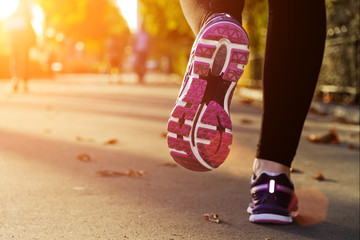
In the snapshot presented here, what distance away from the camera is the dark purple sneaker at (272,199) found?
2.11m

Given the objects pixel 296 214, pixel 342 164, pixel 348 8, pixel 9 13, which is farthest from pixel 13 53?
pixel 296 214

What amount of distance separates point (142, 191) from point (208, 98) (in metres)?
1.05

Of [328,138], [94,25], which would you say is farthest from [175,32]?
[94,25]

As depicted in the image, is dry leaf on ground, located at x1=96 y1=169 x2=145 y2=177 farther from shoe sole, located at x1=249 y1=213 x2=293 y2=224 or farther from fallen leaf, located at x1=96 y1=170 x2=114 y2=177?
shoe sole, located at x1=249 y1=213 x2=293 y2=224

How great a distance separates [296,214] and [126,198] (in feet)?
2.56

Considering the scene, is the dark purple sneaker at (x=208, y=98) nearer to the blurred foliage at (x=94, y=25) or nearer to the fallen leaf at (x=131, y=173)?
the fallen leaf at (x=131, y=173)

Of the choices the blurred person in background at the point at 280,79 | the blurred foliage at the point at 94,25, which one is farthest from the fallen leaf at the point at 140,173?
the blurred foliage at the point at 94,25

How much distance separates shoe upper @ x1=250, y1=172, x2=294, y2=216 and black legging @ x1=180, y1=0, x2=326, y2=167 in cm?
7

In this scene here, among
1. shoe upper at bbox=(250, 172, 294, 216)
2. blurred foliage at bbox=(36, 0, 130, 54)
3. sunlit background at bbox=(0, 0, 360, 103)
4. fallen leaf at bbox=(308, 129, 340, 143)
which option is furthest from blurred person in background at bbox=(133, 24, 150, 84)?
blurred foliage at bbox=(36, 0, 130, 54)

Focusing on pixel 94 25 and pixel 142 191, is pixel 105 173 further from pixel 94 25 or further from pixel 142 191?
pixel 94 25

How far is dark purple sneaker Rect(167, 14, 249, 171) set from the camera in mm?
1808

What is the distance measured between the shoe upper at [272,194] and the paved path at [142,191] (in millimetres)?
67

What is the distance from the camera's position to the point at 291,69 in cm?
216

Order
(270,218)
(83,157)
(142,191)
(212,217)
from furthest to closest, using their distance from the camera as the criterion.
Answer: (83,157) < (142,191) < (212,217) < (270,218)
